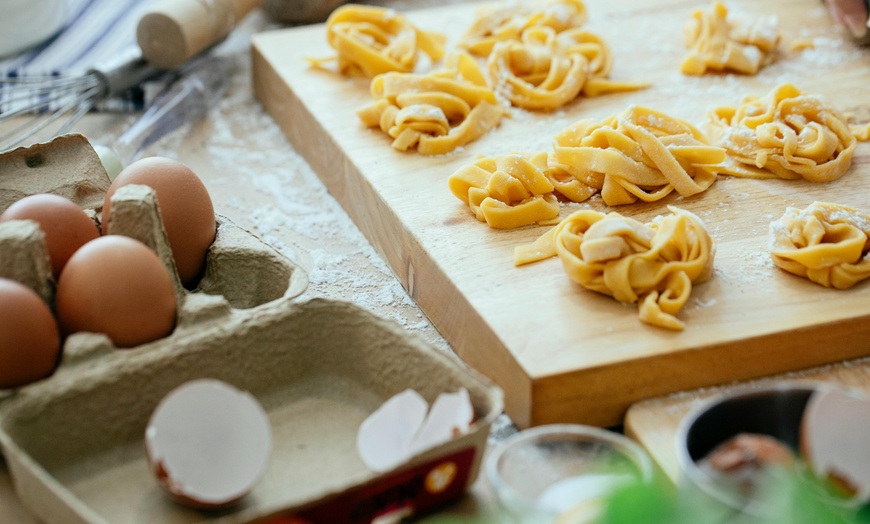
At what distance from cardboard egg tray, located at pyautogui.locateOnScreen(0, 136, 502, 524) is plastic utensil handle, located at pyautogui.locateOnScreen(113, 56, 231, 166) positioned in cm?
80

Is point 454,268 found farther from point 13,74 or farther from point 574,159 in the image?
point 13,74

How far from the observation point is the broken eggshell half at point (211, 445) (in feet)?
2.96

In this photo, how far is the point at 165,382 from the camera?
103 cm

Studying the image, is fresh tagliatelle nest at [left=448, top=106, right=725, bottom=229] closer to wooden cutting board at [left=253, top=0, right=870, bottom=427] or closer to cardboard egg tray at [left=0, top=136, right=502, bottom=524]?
wooden cutting board at [left=253, top=0, right=870, bottom=427]

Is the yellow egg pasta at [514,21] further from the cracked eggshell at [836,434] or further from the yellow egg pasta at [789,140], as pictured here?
the cracked eggshell at [836,434]

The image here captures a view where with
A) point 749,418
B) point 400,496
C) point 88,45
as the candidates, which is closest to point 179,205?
point 400,496

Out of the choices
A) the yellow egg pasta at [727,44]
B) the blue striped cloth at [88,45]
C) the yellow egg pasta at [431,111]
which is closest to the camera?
the yellow egg pasta at [431,111]

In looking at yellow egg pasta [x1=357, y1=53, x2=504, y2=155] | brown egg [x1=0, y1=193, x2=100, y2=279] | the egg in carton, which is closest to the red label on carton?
the egg in carton

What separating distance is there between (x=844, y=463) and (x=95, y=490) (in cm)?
72

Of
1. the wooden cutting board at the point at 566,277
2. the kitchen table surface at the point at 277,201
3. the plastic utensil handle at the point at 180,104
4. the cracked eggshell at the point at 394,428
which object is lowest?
the kitchen table surface at the point at 277,201

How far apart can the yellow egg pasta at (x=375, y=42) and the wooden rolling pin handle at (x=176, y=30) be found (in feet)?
0.87

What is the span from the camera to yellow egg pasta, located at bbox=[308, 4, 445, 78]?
75.0 inches

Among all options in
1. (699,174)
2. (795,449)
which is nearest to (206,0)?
(699,174)

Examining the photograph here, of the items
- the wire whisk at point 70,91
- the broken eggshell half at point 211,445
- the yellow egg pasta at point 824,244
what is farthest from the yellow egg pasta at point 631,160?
the wire whisk at point 70,91
